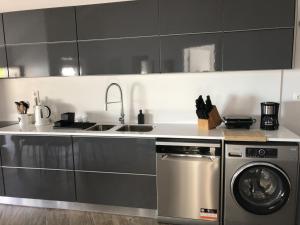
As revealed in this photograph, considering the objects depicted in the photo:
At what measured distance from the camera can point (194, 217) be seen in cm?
243

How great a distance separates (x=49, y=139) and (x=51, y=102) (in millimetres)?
748

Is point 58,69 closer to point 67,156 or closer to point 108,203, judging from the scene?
point 67,156

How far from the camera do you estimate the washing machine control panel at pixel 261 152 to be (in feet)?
7.11

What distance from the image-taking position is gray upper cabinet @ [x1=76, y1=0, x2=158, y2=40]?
257 cm

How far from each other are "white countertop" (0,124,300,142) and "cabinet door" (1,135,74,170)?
0.06m

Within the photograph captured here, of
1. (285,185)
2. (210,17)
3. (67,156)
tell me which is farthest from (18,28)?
(285,185)

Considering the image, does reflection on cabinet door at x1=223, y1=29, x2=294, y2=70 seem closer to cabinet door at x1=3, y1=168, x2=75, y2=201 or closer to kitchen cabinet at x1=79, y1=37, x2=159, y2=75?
kitchen cabinet at x1=79, y1=37, x2=159, y2=75

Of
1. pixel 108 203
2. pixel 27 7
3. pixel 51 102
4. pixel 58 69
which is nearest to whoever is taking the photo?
pixel 108 203

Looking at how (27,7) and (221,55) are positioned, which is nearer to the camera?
(221,55)

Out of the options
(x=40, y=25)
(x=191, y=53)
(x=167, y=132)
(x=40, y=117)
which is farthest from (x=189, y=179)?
(x=40, y=25)

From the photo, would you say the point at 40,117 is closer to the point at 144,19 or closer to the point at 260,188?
the point at 144,19

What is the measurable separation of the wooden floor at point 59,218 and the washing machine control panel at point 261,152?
1.13 m

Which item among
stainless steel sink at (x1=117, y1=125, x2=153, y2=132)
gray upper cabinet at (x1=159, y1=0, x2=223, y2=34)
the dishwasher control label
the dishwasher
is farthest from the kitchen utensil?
the dishwasher control label

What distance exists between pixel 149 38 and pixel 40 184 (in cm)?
192
